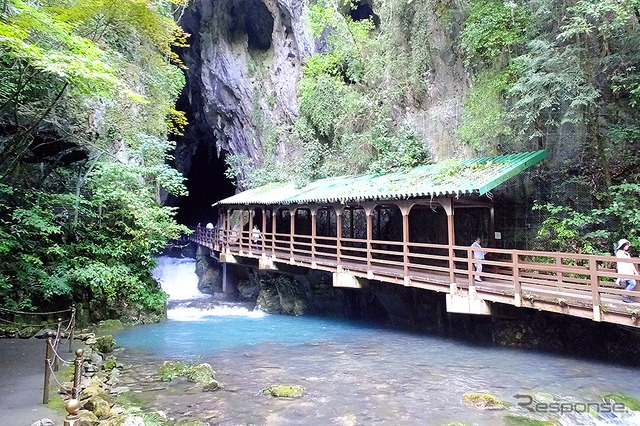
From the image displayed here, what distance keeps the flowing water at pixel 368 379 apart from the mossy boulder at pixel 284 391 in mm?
157

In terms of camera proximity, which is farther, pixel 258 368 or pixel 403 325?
pixel 403 325

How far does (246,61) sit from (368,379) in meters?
26.4

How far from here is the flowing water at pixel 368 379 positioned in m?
7.12

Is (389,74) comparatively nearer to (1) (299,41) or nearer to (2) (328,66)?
(2) (328,66)

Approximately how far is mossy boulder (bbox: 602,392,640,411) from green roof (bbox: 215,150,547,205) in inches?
186

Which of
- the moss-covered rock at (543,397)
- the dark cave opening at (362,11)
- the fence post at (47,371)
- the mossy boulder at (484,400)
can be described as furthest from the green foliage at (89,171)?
the dark cave opening at (362,11)

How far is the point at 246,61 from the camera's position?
3011cm

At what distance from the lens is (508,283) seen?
11047 mm

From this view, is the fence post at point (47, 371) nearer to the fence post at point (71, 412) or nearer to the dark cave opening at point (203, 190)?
the fence post at point (71, 412)

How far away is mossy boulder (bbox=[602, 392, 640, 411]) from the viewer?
7.28 metres

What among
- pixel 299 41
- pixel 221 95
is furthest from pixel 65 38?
pixel 221 95

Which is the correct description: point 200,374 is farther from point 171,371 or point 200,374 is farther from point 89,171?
point 89,171

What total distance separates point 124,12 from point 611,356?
15425 mm

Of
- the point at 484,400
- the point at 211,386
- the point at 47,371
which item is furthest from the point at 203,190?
the point at 484,400
